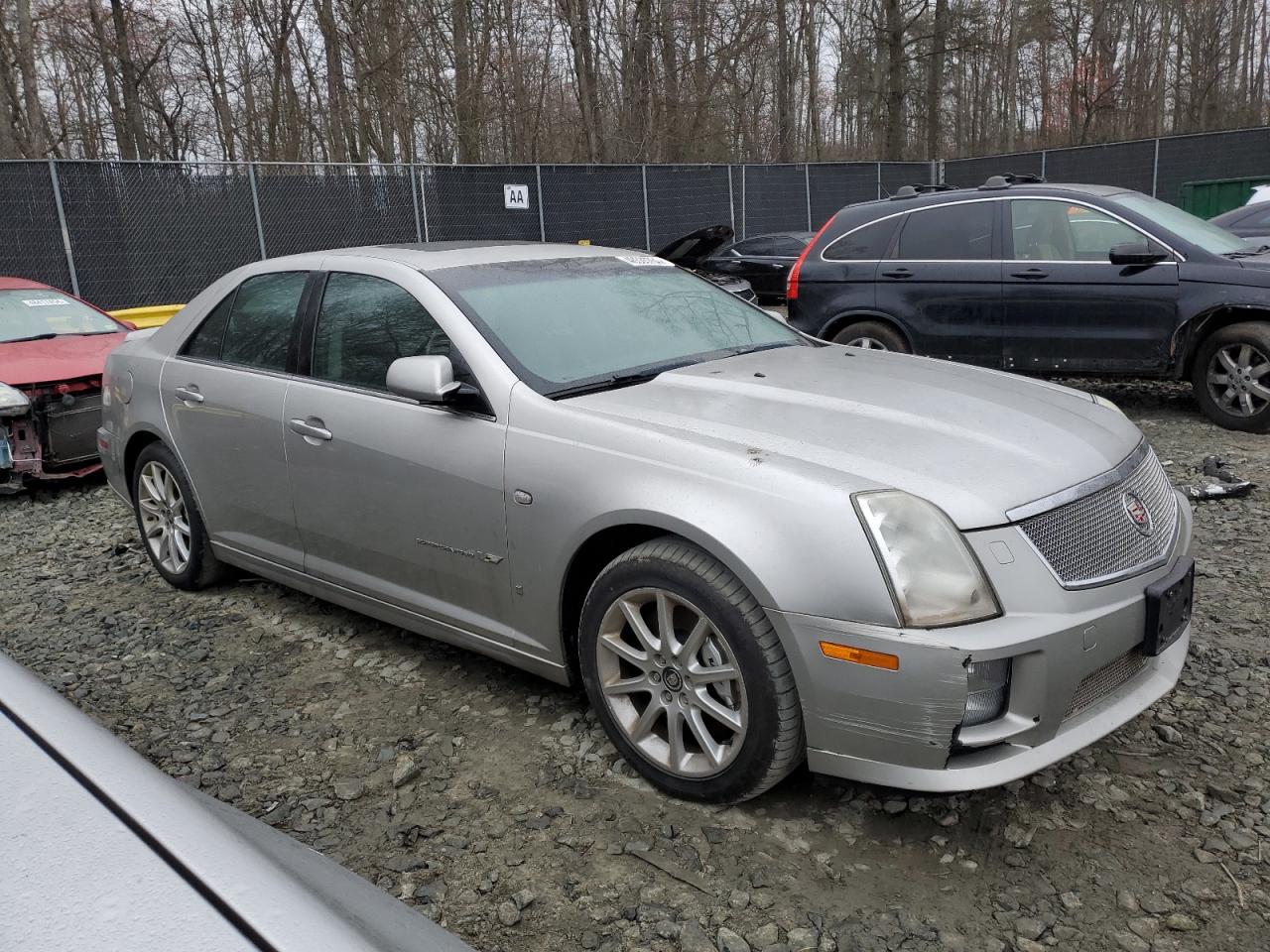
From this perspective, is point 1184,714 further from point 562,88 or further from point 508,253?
point 562,88

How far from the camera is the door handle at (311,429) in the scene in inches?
144

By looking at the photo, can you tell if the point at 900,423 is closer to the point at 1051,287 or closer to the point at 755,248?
the point at 1051,287

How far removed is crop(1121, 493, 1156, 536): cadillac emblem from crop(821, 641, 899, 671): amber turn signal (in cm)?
91

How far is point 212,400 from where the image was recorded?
4.21 meters

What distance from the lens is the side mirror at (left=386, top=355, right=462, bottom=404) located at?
3113 mm

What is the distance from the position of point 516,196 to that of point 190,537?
12300mm

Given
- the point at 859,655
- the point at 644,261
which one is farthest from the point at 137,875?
the point at 644,261

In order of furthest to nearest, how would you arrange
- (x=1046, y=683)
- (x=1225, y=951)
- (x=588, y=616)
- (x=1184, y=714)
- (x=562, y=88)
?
(x=562, y=88), (x=1184, y=714), (x=588, y=616), (x=1046, y=683), (x=1225, y=951)

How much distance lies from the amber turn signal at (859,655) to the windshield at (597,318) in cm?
125

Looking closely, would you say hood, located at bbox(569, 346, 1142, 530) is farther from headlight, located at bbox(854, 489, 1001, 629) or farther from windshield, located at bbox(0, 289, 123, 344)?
windshield, located at bbox(0, 289, 123, 344)

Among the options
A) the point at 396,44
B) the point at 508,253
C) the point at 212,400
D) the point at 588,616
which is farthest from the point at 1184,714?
the point at 396,44

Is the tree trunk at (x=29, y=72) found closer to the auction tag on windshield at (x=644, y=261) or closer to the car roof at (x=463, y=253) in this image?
the car roof at (x=463, y=253)

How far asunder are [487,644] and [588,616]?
0.54 meters

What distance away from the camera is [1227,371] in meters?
6.75
